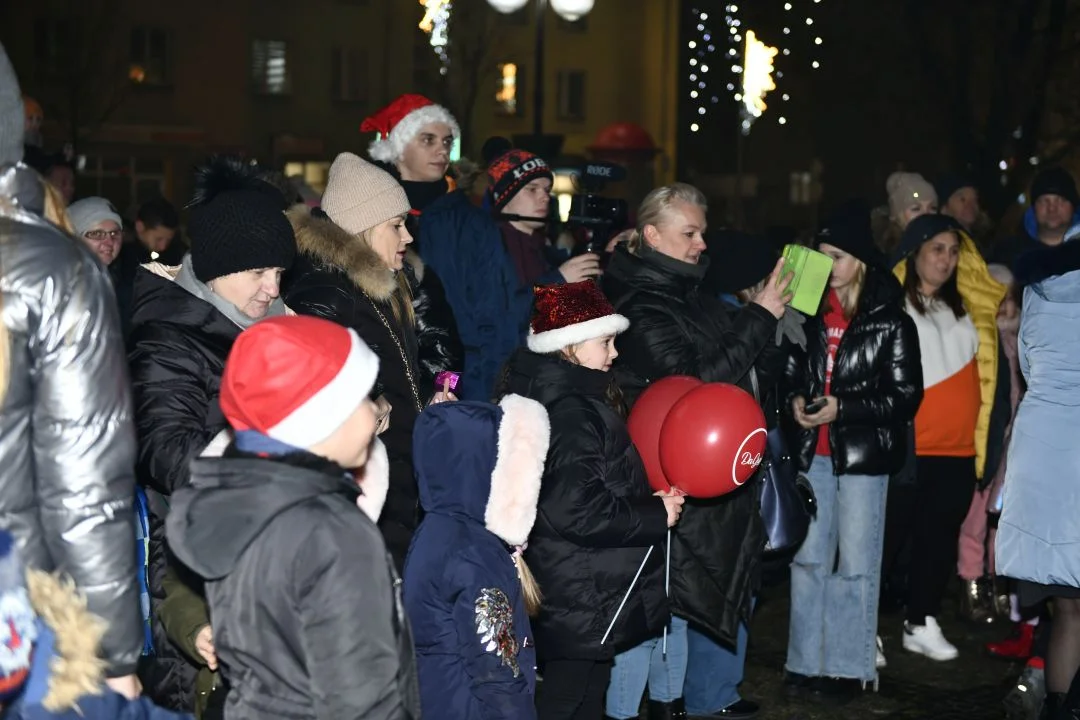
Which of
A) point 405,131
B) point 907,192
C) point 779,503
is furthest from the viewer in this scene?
point 907,192

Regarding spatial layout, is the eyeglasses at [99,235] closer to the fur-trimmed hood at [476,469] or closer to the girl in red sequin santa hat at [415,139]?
the girl in red sequin santa hat at [415,139]

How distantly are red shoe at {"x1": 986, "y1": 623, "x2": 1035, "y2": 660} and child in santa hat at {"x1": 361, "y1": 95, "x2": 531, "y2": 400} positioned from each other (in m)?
2.95

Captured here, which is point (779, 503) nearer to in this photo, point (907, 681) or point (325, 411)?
point (907, 681)

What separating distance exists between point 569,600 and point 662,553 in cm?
51

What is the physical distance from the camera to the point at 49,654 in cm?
277

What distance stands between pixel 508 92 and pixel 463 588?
37768 millimetres

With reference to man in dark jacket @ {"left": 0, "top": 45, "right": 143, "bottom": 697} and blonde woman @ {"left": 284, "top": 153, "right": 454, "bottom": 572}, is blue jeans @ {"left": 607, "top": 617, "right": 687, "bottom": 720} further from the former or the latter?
man in dark jacket @ {"left": 0, "top": 45, "right": 143, "bottom": 697}

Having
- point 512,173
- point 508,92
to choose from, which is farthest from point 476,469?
A: point 508,92

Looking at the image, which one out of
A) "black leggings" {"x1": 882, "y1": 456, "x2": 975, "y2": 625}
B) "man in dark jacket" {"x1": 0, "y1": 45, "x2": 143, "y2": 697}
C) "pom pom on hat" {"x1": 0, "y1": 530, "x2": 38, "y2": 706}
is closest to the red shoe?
"black leggings" {"x1": 882, "y1": 456, "x2": 975, "y2": 625}

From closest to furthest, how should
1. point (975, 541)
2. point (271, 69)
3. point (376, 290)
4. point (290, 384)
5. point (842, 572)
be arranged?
1. point (290, 384)
2. point (376, 290)
3. point (842, 572)
4. point (975, 541)
5. point (271, 69)

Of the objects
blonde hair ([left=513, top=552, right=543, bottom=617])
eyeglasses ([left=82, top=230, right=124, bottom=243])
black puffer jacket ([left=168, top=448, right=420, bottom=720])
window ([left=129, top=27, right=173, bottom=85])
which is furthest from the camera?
window ([left=129, top=27, right=173, bottom=85])

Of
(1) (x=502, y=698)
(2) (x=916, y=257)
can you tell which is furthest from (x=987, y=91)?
(1) (x=502, y=698)

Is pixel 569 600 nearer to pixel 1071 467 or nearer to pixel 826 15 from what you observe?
pixel 1071 467

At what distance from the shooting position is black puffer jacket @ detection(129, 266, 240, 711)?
13.5 feet
